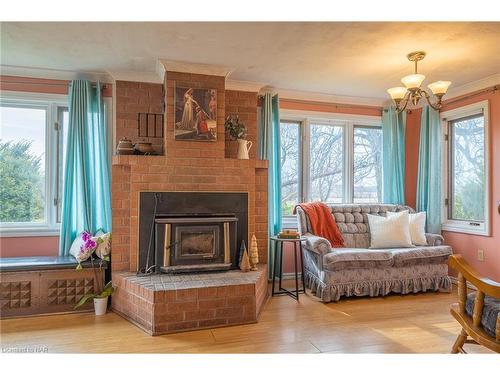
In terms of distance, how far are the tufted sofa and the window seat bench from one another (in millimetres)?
2165

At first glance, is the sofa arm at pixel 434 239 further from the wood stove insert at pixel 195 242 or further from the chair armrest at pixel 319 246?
the wood stove insert at pixel 195 242

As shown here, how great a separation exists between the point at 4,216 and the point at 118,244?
1.37 metres

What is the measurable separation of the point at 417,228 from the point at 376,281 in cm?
98

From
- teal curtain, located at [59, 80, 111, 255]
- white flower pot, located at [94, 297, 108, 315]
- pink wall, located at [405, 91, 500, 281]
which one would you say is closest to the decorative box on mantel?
white flower pot, located at [94, 297, 108, 315]

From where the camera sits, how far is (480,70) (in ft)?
11.6

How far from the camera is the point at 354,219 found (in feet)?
13.8

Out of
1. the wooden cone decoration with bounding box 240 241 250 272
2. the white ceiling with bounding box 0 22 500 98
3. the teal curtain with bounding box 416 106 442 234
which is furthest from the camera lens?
the teal curtain with bounding box 416 106 442 234

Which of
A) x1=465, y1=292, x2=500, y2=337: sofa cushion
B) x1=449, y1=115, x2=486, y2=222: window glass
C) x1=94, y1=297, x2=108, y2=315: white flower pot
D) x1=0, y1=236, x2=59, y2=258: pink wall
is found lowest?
x1=94, y1=297, x2=108, y2=315: white flower pot

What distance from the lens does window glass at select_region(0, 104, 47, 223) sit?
3.61m

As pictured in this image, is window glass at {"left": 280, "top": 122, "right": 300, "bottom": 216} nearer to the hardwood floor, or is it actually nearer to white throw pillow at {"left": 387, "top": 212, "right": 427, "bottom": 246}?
white throw pillow at {"left": 387, "top": 212, "right": 427, "bottom": 246}

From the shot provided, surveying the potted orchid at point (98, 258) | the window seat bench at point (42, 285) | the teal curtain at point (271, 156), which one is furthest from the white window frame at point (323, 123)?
the window seat bench at point (42, 285)

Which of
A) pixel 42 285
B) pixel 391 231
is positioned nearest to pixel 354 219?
pixel 391 231

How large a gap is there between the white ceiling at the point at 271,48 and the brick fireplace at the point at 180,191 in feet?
1.03

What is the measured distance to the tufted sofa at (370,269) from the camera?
3.44 m
